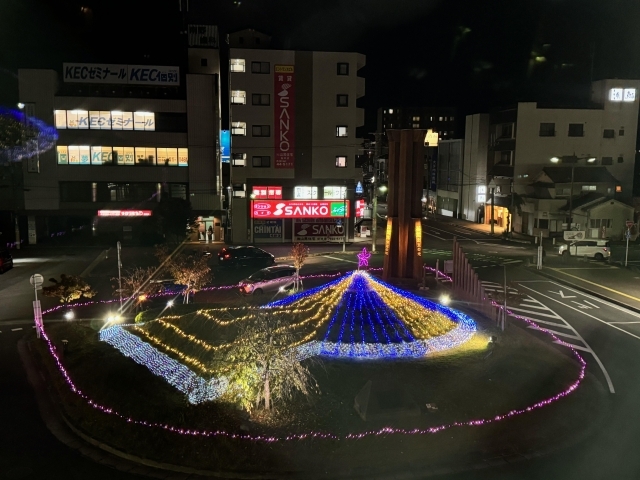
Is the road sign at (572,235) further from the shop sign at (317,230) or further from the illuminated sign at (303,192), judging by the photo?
the illuminated sign at (303,192)

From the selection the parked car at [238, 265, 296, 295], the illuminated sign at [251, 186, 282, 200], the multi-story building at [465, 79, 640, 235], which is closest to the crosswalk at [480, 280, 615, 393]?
the parked car at [238, 265, 296, 295]

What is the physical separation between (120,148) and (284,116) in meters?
14.5

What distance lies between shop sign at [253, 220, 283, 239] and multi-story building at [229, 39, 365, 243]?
0.29 ft

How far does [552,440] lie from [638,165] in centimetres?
5808

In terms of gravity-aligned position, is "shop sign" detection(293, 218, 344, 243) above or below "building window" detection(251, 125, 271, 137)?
below

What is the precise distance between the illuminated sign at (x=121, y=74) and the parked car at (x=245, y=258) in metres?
20.5

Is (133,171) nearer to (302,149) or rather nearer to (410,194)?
(302,149)

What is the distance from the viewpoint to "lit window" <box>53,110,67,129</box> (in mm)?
44403

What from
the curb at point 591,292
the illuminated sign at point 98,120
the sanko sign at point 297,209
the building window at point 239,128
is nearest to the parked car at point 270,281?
the curb at point 591,292

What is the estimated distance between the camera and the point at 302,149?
46469 millimetres

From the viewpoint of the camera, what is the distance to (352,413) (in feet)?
38.7

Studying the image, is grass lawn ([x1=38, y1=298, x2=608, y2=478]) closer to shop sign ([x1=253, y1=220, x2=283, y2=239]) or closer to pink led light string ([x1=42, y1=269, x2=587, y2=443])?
pink led light string ([x1=42, y1=269, x2=587, y2=443])

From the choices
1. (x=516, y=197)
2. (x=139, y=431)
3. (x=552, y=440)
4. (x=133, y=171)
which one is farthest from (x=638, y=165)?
(x=139, y=431)

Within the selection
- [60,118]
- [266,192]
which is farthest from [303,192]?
[60,118]
